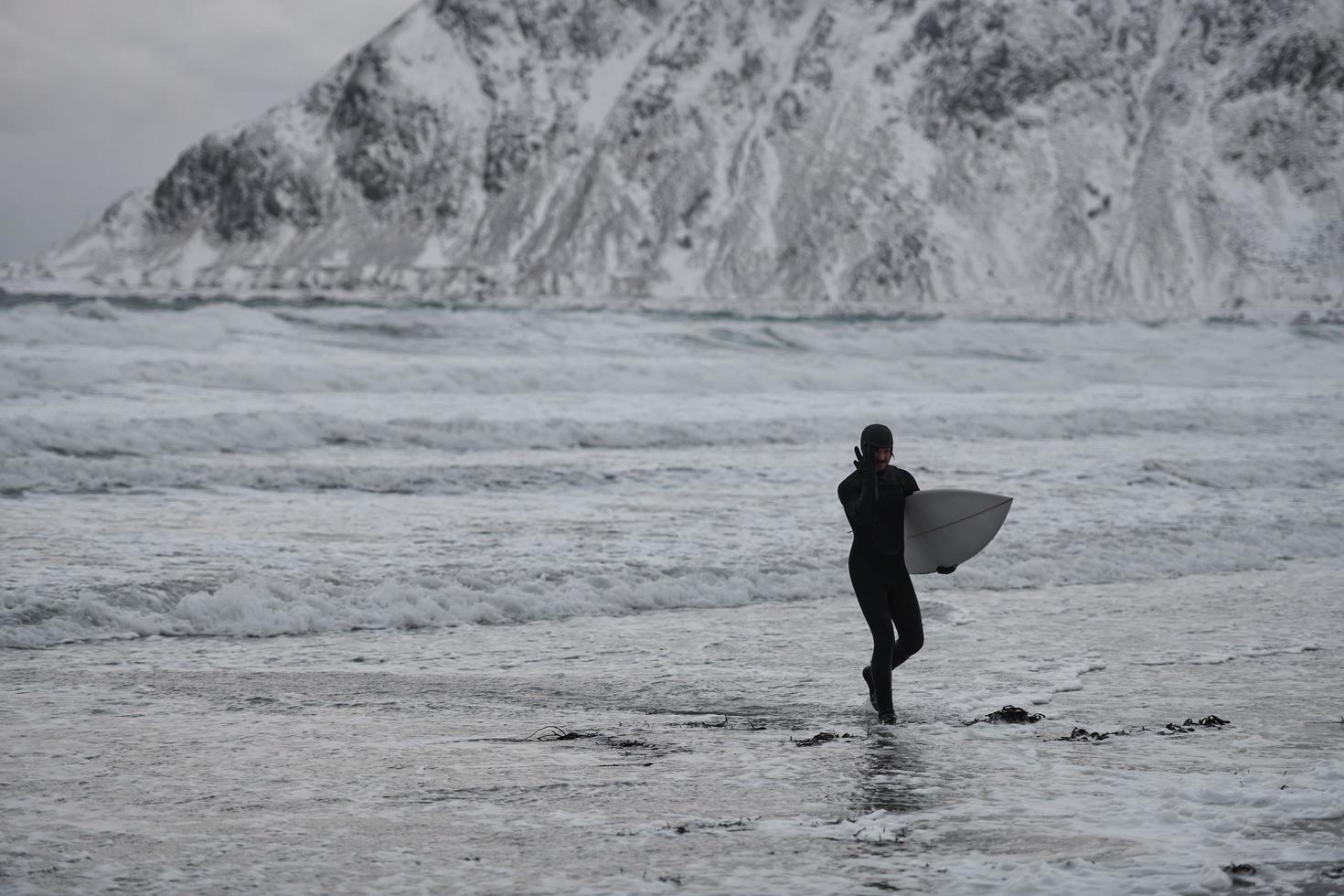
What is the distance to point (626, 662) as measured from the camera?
26.8 feet

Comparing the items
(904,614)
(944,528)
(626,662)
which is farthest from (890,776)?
(626,662)

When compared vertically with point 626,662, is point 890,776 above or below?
above

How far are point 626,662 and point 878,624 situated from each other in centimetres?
201

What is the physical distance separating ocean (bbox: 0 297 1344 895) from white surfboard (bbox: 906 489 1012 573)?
0.79 metres

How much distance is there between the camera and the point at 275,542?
1132 centimetres

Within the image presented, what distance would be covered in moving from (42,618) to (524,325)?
3327 cm

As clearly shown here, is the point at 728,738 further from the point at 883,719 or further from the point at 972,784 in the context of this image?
the point at 972,784

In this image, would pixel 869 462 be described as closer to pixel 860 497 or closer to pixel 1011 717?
pixel 860 497

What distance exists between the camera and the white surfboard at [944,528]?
6.90m

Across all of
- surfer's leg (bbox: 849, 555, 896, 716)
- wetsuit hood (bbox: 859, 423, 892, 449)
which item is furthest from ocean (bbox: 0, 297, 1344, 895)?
wetsuit hood (bbox: 859, 423, 892, 449)

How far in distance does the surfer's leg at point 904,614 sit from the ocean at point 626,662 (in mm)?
391

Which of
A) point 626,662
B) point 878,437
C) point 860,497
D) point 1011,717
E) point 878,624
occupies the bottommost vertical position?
point 626,662

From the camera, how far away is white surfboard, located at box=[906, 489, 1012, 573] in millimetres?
6898

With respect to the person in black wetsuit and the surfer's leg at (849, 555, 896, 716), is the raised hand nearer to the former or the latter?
the person in black wetsuit
